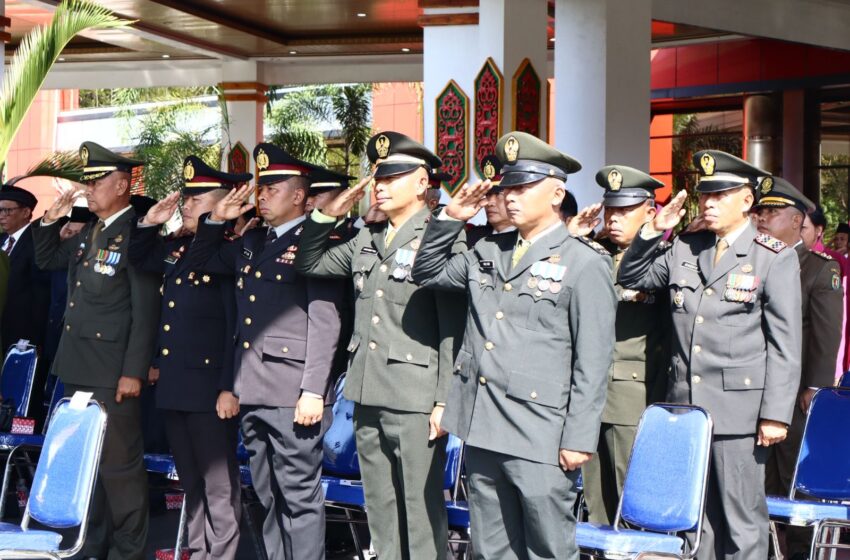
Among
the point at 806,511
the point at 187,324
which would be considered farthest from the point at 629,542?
the point at 187,324

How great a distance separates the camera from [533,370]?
11.8 feet

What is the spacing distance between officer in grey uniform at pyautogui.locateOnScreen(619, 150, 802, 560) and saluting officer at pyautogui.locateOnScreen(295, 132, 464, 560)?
808mm

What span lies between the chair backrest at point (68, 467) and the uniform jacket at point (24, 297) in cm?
265

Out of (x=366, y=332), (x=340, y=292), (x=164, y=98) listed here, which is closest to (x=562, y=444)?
(x=366, y=332)

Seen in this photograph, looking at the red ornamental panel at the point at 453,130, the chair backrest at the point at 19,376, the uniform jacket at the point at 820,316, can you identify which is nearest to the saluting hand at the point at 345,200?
the uniform jacket at the point at 820,316

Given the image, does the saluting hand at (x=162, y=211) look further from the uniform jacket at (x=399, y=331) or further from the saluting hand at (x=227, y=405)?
the uniform jacket at (x=399, y=331)

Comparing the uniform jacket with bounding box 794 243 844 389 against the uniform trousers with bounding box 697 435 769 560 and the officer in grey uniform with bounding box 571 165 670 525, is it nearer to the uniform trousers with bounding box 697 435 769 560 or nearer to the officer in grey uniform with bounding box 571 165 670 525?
the officer in grey uniform with bounding box 571 165 670 525

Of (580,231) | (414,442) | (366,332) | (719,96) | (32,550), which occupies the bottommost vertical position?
A: (32,550)

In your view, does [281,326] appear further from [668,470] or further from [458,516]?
[668,470]

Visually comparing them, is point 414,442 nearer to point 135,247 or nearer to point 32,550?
point 32,550

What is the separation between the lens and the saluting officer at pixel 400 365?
13.3 feet

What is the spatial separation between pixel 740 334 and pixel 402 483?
1266 millimetres

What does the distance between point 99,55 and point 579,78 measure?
9.13 meters

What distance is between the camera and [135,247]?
496cm
